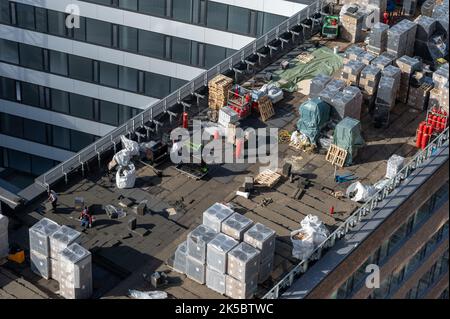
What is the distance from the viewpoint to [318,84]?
65312 mm

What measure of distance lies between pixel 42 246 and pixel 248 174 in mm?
15296

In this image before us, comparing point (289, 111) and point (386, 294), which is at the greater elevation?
point (289, 111)

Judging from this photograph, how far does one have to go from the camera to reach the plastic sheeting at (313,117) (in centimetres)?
6228

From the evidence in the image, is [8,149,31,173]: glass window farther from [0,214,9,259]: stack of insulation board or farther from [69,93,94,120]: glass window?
[0,214,9,259]: stack of insulation board

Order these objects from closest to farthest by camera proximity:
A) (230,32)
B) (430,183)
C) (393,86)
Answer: (430,183) → (393,86) → (230,32)

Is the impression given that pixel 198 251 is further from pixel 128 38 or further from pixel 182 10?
pixel 128 38

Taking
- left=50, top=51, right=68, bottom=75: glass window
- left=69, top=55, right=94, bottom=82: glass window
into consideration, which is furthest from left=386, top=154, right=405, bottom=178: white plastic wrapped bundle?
left=50, top=51, right=68, bottom=75: glass window

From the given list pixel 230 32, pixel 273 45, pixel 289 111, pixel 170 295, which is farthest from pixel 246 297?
pixel 230 32

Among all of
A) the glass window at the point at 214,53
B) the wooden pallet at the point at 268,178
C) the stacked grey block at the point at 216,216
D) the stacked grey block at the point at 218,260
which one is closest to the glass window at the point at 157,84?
the glass window at the point at 214,53

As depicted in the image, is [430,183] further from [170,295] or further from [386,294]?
[170,295]

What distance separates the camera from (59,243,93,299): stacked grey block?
49.2 metres

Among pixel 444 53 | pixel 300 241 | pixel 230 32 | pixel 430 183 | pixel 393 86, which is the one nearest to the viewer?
pixel 300 241
